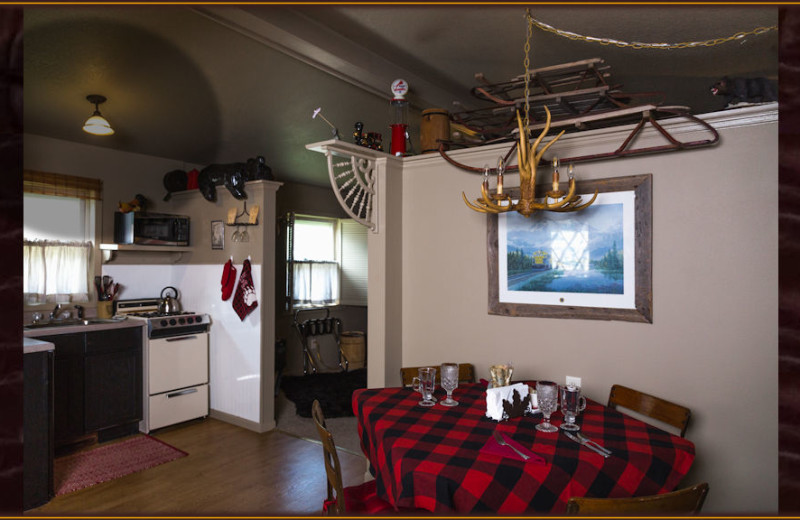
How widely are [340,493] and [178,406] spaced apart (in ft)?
10.1

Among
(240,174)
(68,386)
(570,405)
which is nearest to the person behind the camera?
(570,405)

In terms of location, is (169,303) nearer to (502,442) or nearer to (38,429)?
(38,429)

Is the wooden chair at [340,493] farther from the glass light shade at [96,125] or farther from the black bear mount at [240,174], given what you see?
the black bear mount at [240,174]

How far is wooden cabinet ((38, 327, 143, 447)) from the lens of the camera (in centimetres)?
363

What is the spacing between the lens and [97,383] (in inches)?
151

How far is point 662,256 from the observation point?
2.34 metres

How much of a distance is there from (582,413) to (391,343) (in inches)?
53.5

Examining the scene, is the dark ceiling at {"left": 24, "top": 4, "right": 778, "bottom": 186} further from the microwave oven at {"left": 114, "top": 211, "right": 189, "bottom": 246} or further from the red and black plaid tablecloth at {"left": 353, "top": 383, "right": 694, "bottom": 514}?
the red and black plaid tablecloth at {"left": 353, "top": 383, "right": 694, "bottom": 514}

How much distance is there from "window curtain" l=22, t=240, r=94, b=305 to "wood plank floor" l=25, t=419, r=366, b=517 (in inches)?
56.0

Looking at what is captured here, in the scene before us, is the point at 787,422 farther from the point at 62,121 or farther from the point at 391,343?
the point at 62,121

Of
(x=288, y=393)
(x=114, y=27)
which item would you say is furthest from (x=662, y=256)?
(x=288, y=393)

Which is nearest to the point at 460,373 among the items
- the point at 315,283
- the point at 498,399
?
the point at 498,399

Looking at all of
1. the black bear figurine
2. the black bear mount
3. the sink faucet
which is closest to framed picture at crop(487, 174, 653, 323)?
the black bear figurine

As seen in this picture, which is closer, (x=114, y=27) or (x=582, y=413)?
(x=582, y=413)
